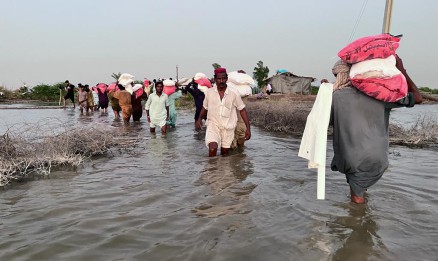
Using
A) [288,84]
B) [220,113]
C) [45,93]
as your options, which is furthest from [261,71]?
[220,113]

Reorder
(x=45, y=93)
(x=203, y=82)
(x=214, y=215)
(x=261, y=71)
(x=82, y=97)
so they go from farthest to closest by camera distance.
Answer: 1. (x=261, y=71)
2. (x=45, y=93)
3. (x=82, y=97)
4. (x=203, y=82)
5. (x=214, y=215)

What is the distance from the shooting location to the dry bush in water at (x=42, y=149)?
16.0ft

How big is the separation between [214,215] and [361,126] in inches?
62.2

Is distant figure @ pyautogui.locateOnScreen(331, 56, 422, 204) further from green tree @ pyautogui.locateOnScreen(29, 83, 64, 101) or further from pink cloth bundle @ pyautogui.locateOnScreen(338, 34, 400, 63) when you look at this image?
green tree @ pyautogui.locateOnScreen(29, 83, 64, 101)

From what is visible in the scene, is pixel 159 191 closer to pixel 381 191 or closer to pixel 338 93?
pixel 338 93

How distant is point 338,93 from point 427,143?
582 centimetres

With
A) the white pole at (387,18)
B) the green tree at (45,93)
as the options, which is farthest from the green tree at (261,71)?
the white pole at (387,18)

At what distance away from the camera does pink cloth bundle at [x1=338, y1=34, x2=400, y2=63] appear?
3.15 metres

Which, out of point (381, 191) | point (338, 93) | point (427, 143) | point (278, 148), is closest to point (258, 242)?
point (338, 93)

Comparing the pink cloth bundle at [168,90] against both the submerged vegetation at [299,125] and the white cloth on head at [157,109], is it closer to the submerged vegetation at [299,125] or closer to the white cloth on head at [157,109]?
the white cloth on head at [157,109]

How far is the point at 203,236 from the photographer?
9.61ft

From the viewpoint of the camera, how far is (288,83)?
37.7 meters

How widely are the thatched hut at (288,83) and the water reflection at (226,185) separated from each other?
31826 mm

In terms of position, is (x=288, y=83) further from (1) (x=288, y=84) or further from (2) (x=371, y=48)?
(2) (x=371, y=48)
